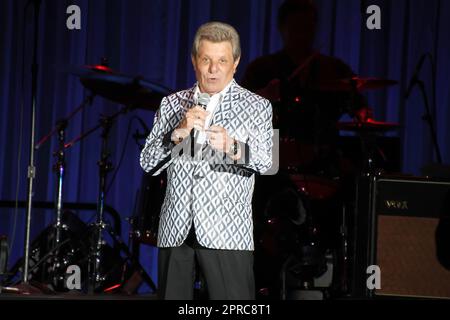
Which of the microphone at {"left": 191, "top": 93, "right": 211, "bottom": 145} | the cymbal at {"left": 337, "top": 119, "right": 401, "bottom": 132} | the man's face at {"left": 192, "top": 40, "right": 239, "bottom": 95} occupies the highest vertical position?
the man's face at {"left": 192, "top": 40, "right": 239, "bottom": 95}

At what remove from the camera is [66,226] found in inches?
212

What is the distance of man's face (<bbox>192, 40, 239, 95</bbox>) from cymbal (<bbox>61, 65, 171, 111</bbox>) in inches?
90.3

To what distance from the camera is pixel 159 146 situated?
9.16 ft

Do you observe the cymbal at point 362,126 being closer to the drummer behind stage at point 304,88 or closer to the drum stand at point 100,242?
the drummer behind stage at point 304,88

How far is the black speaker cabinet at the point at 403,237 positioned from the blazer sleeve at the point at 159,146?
173cm

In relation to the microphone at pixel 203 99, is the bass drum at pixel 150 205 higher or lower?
lower

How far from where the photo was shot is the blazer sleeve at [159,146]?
276 centimetres

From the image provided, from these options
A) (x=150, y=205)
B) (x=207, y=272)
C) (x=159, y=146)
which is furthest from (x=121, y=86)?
(x=207, y=272)

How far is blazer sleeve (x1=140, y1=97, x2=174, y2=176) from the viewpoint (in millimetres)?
2762

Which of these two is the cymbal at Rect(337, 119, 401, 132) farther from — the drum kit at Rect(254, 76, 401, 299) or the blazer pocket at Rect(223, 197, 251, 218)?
→ the blazer pocket at Rect(223, 197, 251, 218)

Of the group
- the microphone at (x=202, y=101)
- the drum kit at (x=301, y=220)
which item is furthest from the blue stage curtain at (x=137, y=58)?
the microphone at (x=202, y=101)

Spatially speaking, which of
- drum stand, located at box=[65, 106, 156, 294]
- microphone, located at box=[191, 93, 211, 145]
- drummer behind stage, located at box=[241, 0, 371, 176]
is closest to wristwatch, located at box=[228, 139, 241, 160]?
microphone, located at box=[191, 93, 211, 145]

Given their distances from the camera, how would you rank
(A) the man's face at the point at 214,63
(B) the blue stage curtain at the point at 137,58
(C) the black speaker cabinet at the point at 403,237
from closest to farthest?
(A) the man's face at the point at 214,63
(C) the black speaker cabinet at the point at 403,237
(B) the blue stage curtain at the point at 137,58

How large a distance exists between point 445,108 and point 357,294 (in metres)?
2.37
